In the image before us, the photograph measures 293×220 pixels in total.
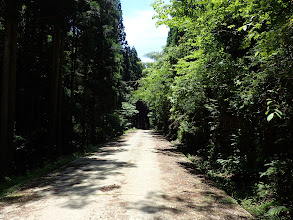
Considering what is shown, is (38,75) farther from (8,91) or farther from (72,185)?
(72,185)

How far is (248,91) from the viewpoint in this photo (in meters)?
4.75

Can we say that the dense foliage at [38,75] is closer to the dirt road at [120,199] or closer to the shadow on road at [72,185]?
the shadow on road at [72,185]

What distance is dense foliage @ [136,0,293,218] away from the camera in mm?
3566

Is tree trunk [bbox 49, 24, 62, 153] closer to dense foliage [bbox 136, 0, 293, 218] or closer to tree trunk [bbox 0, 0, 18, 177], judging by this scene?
tree trunk [bbox 0, 0, 18, 177]

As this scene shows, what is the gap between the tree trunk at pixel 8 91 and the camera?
8.17 meters

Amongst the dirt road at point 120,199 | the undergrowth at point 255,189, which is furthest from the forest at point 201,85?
the dirt road at point 120,199

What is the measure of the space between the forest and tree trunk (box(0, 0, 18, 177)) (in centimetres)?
4

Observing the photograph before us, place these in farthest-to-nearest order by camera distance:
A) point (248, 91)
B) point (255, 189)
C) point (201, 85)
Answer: point (201, 85)
point (255, 189)
point (248, 91)

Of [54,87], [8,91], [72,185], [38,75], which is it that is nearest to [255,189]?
[72,185]

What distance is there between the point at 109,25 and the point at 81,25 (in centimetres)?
393

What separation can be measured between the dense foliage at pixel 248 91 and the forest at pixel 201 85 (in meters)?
0.03

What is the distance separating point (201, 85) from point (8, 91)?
7.89 metres

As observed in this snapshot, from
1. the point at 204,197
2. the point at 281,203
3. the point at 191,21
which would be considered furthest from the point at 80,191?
the point at 191,21

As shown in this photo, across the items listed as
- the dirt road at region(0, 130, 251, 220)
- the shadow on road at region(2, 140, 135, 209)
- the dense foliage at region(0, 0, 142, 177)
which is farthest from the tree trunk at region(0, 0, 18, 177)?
the dirt road at region(0, 130, 251, 220)
